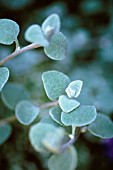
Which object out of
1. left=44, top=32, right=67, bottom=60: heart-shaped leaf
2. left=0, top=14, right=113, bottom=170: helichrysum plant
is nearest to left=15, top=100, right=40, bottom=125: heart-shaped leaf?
left=0, top=14, right=113, bottom=170: helichrysum plant

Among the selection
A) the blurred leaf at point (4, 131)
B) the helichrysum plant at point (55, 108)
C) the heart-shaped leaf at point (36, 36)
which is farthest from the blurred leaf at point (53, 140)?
the blurred leaf at point (4, 131)

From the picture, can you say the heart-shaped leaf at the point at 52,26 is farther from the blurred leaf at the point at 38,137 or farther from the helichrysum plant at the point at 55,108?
the blurred leaf at the point at 38,137

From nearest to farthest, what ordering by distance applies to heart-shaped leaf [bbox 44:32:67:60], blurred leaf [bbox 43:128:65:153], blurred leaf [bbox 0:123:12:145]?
1. blurred leaf [bbox 43:128:65:153]
2. heart-shaped leaf [bbox 44:32:67:60]
3. blurred leaf [bbox 0:123:12:145]

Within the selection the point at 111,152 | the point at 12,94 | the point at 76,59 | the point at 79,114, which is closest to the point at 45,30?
the point at 79,114

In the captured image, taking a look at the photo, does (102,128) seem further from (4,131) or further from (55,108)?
(4,131)

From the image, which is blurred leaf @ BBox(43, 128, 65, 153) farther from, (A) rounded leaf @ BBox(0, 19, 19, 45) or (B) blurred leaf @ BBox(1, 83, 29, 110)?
(B) blurred leaf @ BBox(1, 83, 29, 110)

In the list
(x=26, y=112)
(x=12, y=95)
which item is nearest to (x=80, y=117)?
(x=26, y=112)

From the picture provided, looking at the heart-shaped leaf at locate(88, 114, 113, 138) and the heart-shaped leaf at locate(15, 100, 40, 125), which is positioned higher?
the heart-shaped leaf at locate(15, 100, 40, 125)

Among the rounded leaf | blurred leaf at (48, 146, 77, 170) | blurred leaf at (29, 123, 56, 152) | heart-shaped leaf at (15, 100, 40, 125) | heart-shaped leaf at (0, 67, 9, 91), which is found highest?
the rounded leaf
